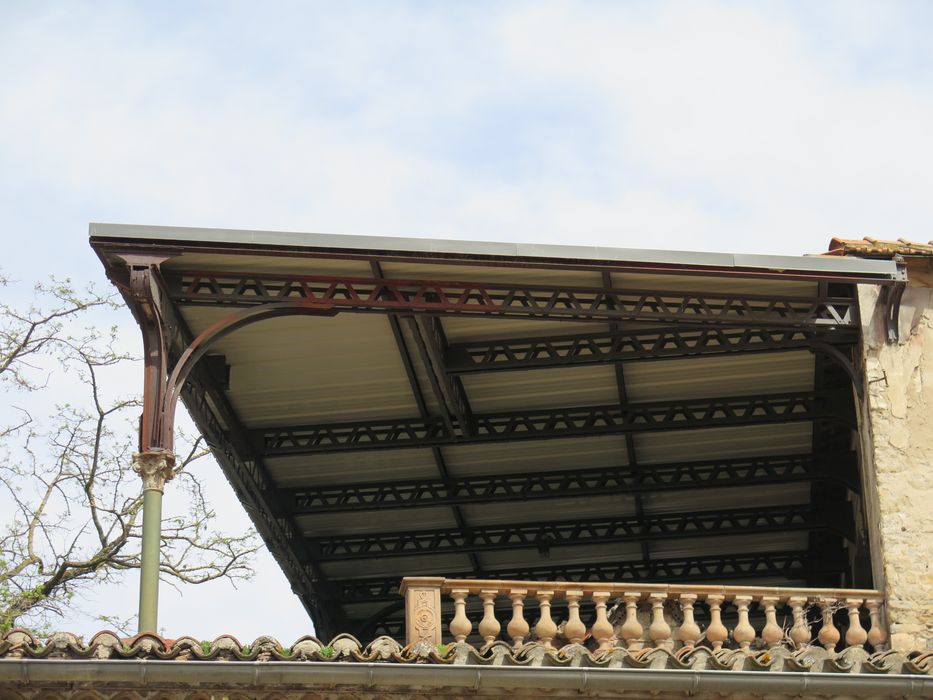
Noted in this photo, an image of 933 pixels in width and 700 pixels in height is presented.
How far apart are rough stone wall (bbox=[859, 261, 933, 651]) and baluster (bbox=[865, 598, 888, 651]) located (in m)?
0.09

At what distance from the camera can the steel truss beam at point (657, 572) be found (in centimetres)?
2411

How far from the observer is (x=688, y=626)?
1452 cm

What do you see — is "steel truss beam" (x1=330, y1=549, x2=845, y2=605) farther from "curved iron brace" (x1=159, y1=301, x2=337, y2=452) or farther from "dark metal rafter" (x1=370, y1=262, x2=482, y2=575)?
"curved iron brace" (x1=159, y1=301, x2=337, y2=452)

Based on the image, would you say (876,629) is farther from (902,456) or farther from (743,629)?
(902,456)

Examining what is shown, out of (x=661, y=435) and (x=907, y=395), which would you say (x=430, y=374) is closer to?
(x=661, y=435)

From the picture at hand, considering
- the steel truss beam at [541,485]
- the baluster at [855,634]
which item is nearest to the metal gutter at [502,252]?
the baluster at [855,634]

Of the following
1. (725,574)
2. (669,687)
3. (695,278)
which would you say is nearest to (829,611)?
(669,687)

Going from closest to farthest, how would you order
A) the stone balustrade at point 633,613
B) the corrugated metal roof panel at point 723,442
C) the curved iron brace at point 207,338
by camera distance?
the stone balustrade at point 633,613 → the curved iron brace at point 207,338 → the corrugated metal roof panel at point 723,442

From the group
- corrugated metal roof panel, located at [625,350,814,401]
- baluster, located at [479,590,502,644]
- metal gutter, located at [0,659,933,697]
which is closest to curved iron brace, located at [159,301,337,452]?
metal gutter, located at [0,659,933,697]

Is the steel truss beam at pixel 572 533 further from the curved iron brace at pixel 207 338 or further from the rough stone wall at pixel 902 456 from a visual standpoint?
the curved iron brace at pixel 207 338

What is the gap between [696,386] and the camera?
19719 millimetres

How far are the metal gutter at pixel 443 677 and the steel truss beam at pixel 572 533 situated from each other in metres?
8.97

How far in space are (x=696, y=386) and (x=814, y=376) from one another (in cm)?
146

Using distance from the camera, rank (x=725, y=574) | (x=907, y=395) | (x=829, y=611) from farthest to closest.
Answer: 1. (x=725, y=574)
2. (x=907, y=395)
3. (x=829, y=611)
